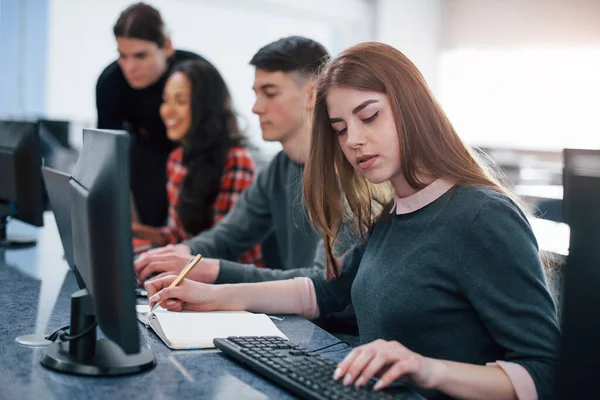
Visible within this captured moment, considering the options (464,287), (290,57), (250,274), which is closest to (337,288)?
(250,274)

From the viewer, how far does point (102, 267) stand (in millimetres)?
953

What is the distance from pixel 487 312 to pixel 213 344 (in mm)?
442

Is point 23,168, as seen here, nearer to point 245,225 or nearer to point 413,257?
point 245,225

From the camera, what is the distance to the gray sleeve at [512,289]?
1065 mm

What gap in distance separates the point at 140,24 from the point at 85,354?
217cm

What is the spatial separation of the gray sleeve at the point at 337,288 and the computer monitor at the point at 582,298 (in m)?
0.76

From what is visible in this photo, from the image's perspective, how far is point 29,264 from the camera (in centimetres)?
204

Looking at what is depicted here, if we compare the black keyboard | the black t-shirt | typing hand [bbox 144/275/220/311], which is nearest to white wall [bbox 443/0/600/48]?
the black t-shirt

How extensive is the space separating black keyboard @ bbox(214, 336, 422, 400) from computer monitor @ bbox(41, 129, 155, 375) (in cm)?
14

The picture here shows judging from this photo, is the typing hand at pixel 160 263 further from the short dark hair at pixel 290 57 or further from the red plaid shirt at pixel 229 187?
the red plaid shirt at pixel 229 187

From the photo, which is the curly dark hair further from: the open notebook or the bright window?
the bright window

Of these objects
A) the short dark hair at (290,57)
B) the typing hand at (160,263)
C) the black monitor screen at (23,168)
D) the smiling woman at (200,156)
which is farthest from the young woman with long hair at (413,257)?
the smiling woman at (200,156)

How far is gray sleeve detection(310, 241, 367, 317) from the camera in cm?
152

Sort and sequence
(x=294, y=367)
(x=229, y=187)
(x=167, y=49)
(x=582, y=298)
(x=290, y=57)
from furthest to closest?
(x=167, y=49) < (x=229, y=187) < (x=290, y=57) < (x=294, y=367) < (x=582, y=298)
